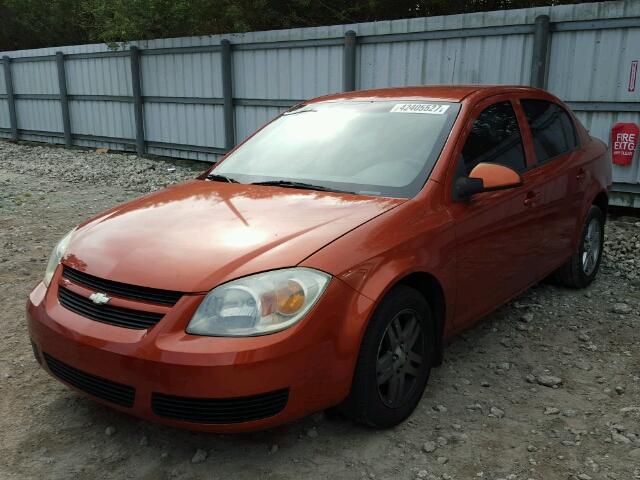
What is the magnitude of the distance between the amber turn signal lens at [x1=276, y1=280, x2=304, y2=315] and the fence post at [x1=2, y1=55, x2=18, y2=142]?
17.4m

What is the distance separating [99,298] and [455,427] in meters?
1.80

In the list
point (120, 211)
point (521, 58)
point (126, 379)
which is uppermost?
point (521, 58)

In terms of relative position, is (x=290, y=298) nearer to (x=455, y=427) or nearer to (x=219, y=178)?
(x=455, y=427)

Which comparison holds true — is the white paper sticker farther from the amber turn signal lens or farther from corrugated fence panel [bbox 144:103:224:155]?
corrugated fence panel [bbox 144:103:224:155]

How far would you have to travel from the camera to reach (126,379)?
2.55 m

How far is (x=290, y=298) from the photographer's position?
8.27 feet

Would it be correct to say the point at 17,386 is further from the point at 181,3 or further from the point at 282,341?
the point at 181,3

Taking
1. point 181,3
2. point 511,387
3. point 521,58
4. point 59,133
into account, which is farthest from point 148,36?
point 511,387

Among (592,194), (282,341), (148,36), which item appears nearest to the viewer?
(282,341)

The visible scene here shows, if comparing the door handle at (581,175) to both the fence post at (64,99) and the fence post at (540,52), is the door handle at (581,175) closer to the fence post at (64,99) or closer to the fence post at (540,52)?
the fence post at (540,52)

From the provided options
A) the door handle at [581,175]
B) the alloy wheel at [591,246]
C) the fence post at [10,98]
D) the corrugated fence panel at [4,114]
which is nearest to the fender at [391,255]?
the door handle at [581,175]

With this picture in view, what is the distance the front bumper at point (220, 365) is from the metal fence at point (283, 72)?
20.3ft

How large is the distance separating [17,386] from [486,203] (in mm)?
2831

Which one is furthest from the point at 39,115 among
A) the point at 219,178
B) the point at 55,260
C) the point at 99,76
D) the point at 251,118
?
the point at 55,260
